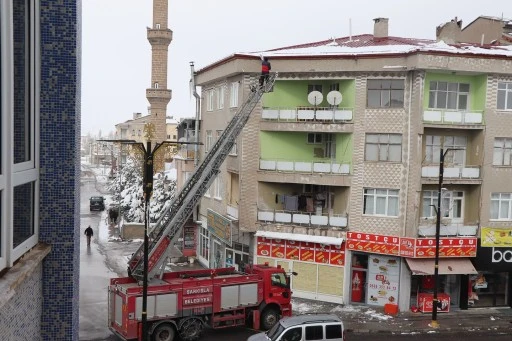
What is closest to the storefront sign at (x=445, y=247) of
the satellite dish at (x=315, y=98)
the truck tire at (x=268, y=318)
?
the truck tire at (x=268, y=318)

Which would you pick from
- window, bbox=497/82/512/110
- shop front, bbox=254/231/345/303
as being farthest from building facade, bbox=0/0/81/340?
window, bbox=497/82/512/110

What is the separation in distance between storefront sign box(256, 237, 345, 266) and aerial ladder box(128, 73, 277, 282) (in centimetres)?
671

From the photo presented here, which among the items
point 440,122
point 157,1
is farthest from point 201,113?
point 157,1

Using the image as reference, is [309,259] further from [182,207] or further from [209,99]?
[209,99]

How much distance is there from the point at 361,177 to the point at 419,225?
3.66m

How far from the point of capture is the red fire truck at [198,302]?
18719 millimetres

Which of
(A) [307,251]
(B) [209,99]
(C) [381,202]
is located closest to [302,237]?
(A) [307,251]

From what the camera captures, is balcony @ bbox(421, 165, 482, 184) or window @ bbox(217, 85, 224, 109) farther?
window @ bbox(217, 85, 224, 109)

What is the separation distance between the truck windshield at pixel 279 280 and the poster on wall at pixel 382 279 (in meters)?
6.33

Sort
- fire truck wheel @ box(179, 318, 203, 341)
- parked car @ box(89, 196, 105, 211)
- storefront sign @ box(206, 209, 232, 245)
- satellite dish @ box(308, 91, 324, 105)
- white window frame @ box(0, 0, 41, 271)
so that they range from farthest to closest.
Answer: parked car @ box(89, 196, 105, 211)
storefront sign @ box(206, 209, 232, 245)
satellite dish @ box(308, 91, 324, 105)
fire truck wheel @ box(179, 318, 203, 341)
white window frame @ box(0, 0, 41, 271)

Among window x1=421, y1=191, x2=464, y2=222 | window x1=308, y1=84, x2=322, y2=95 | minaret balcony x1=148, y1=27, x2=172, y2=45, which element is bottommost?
window x1=421, y1=191, x2=464, y2=222

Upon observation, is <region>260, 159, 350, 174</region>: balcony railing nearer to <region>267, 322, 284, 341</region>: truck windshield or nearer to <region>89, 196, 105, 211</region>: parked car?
<region>267, 322, 284, 341</region>: truck windshield

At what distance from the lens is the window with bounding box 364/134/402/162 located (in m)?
25.9

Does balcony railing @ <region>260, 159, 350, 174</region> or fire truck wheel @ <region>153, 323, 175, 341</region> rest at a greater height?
Result: balcony railing @ <region>260, 159, 350, 174</region>
